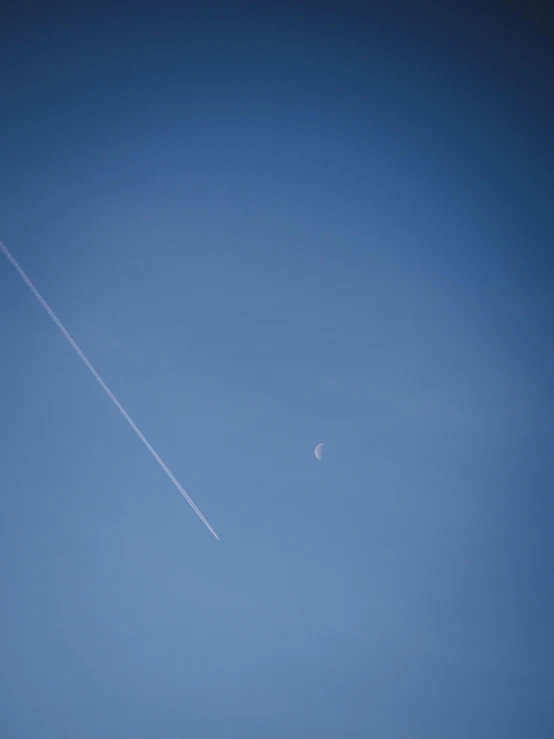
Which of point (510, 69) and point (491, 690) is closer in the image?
point (510, 69)

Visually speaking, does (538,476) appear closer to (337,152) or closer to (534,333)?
(534,333)

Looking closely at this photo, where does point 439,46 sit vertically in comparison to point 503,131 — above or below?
above

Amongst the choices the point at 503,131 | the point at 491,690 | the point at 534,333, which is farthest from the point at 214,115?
the point at 491,690

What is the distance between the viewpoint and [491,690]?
4852 millimetres

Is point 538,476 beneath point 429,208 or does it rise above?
beneath

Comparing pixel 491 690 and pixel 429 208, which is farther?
pixel 491 690

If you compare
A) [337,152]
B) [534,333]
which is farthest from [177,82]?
[534,333]

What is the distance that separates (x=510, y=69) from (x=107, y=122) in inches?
124

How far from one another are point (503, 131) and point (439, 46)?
0.82 meters

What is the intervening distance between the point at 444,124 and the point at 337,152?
0.85 m

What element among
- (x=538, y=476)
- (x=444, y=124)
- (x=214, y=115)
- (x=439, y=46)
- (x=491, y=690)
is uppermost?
(x=439, y=46)

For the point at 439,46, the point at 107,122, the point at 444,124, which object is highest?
the point at 439,46

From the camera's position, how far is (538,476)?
15.1 feet

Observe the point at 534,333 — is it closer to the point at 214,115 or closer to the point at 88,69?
the point at 214,115
